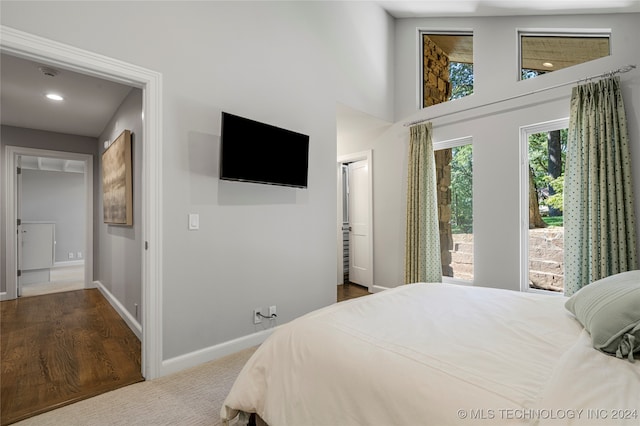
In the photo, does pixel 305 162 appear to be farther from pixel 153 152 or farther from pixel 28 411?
pixel 28 411

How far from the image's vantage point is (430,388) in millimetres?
877

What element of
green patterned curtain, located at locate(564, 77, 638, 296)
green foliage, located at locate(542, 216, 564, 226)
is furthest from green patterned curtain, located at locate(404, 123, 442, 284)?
green patterned curtain, located at locate(564, 77, 638, 296)

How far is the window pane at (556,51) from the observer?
2922 mm

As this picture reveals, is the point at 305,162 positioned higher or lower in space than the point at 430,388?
higher

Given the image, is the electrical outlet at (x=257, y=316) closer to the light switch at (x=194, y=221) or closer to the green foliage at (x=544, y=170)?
the light switch at (x=194, y=221)

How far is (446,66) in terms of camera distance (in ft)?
12.9

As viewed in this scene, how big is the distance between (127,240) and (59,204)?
5167mm

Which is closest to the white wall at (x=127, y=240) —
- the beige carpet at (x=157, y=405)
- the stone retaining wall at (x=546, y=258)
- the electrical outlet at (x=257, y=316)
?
the beige carpet at (x=157, y=405)

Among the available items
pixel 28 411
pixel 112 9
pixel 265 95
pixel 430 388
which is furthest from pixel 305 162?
pixel 28 411

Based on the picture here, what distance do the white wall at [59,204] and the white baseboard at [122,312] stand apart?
9.27 feet

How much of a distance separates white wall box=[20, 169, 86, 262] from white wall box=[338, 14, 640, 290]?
6.67 metres

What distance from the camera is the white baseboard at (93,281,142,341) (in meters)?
2.87

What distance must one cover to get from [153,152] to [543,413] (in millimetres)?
2293

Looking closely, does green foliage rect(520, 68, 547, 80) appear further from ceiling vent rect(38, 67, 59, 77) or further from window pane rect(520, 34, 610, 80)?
ceiling vent rect(38, 67, 59, 77)
